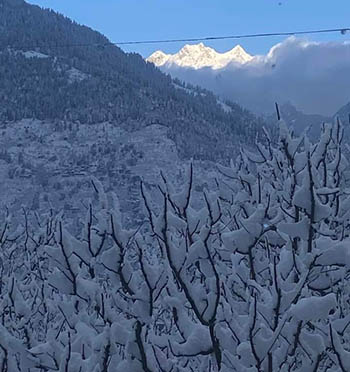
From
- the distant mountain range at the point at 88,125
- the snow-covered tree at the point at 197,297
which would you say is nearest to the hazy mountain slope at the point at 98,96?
the distant mountain range at the point at 88,125

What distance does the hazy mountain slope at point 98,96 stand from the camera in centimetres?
12612

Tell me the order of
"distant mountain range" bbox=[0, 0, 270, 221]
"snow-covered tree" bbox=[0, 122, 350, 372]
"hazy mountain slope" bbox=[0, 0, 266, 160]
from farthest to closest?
"hazy mountain slope" bbox=[0, 0, 266, 160]
"distant mountain range" bbox=[0, 0, 270, 221]
"snow-covered tree" bbox=[0, 122, 350, 372]

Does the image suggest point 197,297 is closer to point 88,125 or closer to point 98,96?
point 88,125

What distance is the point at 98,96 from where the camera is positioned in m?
136

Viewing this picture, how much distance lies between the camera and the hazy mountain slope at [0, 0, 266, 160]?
126 metres

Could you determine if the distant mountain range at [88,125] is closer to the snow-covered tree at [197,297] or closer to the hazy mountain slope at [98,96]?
the hazy mountain slope at [98,96]

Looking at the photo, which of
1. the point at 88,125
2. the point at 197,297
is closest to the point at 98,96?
the point at 88,125

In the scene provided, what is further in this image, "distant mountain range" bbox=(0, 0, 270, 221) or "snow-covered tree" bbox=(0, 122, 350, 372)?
"distant mountain range" bbox=(0, 0, 270, 221)

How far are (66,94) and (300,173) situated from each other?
13769cm

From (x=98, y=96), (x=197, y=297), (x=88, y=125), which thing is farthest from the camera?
(x=98, y=96)

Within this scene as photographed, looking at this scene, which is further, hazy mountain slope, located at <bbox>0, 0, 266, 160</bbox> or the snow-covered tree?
hazy mountain slope, located at <bbox>0, 0, 266, 160</bbox>

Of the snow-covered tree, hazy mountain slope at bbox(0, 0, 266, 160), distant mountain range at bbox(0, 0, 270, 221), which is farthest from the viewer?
hazy mountain slope at bbox(0, 0, 266, 160)

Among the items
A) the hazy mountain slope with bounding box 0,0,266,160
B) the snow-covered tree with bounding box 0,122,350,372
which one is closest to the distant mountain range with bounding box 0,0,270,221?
the hazy mountain slope with bounding box 0,0,266,160

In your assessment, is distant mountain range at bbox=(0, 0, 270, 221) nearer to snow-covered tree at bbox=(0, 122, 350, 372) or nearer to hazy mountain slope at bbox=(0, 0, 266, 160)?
hazy mountain slope at bbox=(0, 0, 266, 160)
